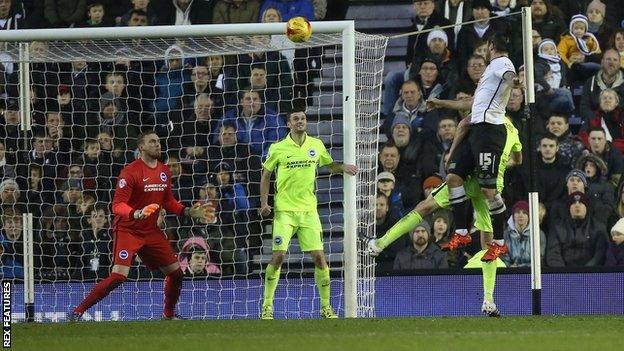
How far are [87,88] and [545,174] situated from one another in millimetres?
5673

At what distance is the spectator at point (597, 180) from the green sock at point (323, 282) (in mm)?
3954

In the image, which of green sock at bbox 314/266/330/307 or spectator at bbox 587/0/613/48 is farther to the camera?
spectator at bbox 587/0/613/48

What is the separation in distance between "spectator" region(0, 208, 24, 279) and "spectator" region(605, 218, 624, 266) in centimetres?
671

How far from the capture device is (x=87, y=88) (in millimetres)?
18656

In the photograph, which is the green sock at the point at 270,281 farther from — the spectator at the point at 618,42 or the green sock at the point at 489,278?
the spectator at the point at 618,42

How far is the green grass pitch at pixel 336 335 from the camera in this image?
1123 centimetres

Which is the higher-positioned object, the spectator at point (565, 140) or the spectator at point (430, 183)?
the spectator at point (565, 140)

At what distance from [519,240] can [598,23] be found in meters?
3.09

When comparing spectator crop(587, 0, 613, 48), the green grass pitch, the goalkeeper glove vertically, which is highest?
spectator crop(587, 0, 613, 48)

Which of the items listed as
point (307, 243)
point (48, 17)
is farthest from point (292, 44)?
point (48, 17)

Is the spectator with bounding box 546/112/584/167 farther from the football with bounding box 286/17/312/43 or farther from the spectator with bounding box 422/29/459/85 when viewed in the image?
the football with bounding box 286/17/312/43

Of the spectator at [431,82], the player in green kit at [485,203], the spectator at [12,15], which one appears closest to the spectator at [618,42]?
the spectator at [431,82]

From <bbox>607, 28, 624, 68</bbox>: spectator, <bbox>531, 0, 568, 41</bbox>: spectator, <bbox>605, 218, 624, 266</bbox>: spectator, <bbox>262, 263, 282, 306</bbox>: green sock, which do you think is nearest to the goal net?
<bbox>262, 263, 282, 306</bbox>: green sock

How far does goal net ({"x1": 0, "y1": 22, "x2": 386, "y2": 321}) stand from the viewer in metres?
16.2
